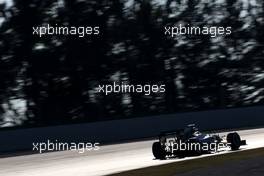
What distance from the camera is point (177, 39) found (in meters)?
35.6

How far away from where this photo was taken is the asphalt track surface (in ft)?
52.2

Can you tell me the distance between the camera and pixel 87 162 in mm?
18375

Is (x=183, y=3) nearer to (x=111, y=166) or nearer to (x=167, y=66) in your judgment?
(x=167, y=66)

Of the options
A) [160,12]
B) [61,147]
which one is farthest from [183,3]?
[61,147]

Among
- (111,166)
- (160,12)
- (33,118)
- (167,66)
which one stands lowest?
(111,166)

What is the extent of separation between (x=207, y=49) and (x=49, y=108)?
11453 mm

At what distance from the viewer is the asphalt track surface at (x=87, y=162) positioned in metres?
15.9
